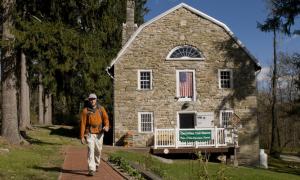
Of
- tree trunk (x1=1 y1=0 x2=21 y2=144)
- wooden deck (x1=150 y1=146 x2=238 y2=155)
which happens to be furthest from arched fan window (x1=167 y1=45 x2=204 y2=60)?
tree trunk (x1=1 y1=0 x2=21 y2=144)

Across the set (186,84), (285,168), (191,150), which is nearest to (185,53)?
(186,84)

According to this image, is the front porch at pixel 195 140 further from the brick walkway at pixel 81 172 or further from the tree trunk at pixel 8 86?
the brick walkway at pixel 81 172

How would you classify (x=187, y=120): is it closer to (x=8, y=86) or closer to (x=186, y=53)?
(x=186, y=53)

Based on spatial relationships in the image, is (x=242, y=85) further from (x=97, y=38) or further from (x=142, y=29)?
(x=97, y=38)

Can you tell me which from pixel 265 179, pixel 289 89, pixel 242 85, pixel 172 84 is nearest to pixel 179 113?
pixel 172 84

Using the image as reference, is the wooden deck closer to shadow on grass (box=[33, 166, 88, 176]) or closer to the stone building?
the stone building

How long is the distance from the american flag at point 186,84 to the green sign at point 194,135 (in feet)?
11.7

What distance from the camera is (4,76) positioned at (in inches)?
719

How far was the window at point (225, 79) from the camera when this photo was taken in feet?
90.1

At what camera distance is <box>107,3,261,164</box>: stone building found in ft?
87.7

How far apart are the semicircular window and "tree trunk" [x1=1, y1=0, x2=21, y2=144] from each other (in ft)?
36.4

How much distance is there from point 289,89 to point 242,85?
2418 cm

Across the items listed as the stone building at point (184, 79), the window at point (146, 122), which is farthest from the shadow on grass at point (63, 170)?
the window at point (146, 122)

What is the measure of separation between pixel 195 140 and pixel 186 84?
172 inches
